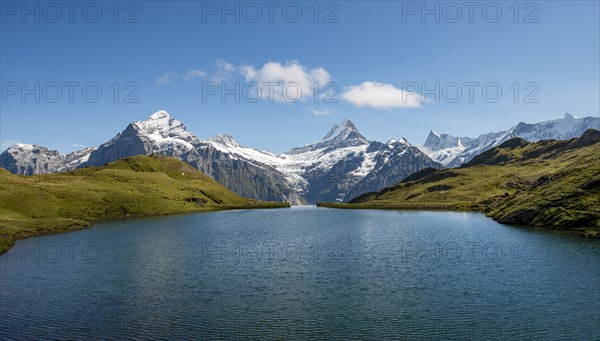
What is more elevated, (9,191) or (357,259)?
(9,191)

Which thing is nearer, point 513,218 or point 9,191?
point 513,218

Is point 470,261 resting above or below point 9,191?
below

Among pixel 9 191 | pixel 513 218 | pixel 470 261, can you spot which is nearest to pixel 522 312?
pixel 470 261

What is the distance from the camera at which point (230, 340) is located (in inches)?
1700

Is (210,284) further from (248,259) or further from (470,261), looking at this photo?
(470,261)

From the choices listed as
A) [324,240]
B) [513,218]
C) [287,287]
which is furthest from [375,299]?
[513,218]

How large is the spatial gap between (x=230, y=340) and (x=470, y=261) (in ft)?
185

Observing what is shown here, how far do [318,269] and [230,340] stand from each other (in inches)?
1391

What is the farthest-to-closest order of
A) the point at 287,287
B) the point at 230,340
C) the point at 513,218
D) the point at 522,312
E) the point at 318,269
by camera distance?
the point at 513,218, the point at 318,269, the point at 287,287, the point at 522,312, the point at 230,340

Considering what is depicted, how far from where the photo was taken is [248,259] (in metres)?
88.4

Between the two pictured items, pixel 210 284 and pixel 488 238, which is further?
pixel 488 238

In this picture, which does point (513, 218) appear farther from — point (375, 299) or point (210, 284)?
point (210, 284)

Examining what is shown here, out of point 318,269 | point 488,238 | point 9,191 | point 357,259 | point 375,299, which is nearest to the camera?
point 375,299

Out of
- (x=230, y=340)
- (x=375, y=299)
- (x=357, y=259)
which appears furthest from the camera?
(x=357, y=259)
